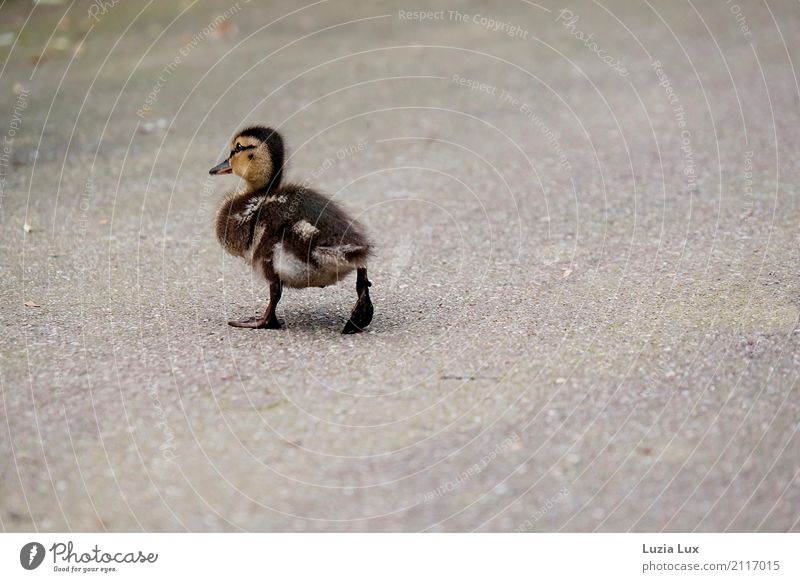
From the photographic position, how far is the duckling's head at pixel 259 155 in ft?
16.5

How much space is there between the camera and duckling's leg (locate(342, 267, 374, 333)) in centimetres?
483

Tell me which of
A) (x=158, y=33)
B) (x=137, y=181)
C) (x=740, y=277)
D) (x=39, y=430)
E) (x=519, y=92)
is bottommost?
(x=39, y=430)

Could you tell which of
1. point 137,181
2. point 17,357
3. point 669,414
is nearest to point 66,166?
point 137,181

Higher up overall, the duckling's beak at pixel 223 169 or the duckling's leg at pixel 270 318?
the duckling's beak at pixel 223 169

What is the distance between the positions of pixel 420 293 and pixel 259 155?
1.30m

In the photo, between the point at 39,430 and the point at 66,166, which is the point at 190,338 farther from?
the point at 66,166

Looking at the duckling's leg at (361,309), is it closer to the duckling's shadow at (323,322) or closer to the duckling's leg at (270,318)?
the duckling's shadow at (323,322)

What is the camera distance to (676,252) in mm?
6121
